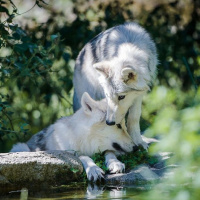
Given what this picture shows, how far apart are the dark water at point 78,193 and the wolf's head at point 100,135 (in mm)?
811

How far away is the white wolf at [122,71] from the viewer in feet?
17.7

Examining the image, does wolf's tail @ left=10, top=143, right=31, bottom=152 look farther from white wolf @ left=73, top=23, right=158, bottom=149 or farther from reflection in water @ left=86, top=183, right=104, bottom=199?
reflection in water @ left=86, top=183, right=104, bottom=199

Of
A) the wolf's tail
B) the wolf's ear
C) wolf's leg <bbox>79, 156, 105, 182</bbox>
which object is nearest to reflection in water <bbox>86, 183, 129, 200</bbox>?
wolf's leg <bbox>79, 156, 105, 182</bbox>

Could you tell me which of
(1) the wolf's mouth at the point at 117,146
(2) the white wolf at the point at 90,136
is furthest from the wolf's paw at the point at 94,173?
(1) the wolf's mouth at the point at 117,146

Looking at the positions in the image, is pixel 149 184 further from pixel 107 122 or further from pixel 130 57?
pixel 130 57

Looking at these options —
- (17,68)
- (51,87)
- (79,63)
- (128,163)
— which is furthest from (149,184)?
(51,87)

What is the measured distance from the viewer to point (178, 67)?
9.73 metres

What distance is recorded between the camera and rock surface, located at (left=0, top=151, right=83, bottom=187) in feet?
13.8

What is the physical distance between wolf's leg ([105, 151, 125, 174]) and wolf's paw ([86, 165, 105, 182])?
0.15 m

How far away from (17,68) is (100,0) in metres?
3.93

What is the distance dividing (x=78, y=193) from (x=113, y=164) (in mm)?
825

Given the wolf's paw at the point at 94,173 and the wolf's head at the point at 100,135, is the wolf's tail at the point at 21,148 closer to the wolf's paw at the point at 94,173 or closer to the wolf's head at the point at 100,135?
the wolf's head at the point at 100,135

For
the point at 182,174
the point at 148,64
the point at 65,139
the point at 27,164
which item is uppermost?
the point at 148,64

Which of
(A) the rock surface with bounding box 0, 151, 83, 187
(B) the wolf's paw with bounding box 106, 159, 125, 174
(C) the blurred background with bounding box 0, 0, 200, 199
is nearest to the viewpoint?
(A) the rock surface with bounding box 0, 151, 83, 187
